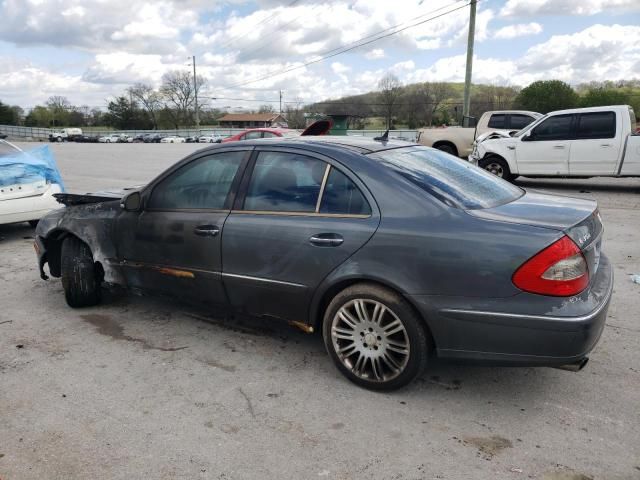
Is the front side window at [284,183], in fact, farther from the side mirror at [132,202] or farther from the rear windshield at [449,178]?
the side mirror at [132,202]

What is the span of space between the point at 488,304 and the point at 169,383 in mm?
2051

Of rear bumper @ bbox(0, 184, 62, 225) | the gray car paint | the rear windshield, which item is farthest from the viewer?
rear bumper @ bbox(0, 184, 62, 225)

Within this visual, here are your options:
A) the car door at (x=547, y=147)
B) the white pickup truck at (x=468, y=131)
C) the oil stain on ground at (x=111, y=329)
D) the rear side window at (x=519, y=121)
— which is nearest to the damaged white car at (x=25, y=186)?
the oil stain on ground at (x=111, y=329)

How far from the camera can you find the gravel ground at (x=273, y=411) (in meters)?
2.48

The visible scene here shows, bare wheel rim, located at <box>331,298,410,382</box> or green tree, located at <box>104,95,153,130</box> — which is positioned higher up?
green tree, located at <box>104,95,153,130</box>

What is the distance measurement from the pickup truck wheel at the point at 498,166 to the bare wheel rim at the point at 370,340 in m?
9.91

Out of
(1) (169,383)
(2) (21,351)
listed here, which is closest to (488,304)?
(1) (169,383)

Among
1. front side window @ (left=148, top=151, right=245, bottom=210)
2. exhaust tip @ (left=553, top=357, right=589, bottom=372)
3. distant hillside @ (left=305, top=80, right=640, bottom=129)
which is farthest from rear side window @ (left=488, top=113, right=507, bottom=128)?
distant hillside @ (left=305, top=80, right=640, bottom=129)

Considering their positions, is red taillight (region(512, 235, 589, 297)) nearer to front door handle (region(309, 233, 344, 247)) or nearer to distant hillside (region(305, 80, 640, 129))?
front door handle (region(309, 233, 344, 247))

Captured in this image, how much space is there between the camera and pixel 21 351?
12.5 ft

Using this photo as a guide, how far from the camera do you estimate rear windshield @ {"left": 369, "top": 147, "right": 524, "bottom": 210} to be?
304 centimetres

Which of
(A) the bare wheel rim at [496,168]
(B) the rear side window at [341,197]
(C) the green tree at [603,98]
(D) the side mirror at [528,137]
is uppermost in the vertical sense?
(C) the green tree at [603,98]

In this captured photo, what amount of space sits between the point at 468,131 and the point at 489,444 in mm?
13202

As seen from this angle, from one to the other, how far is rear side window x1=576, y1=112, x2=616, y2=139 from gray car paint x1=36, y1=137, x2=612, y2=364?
8.57m
